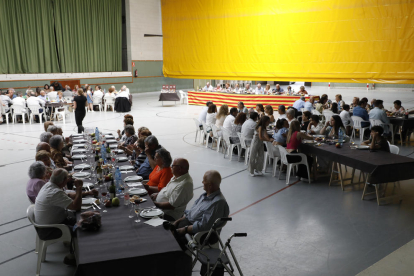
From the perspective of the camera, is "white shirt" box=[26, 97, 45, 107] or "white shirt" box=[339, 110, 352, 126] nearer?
"white shirt" box=[339, 110, 352, 126]

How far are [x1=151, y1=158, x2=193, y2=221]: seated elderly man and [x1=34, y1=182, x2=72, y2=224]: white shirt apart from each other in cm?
110

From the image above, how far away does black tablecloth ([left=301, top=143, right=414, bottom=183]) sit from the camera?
5.85 m

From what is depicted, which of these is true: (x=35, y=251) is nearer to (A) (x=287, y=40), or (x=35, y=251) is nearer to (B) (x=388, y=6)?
(A) (x=287, y=40)

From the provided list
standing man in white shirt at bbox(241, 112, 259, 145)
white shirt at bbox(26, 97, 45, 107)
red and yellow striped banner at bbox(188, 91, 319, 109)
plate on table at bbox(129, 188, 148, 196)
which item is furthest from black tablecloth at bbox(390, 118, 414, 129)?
white shirt at bbox(26, 97, 45, 107)

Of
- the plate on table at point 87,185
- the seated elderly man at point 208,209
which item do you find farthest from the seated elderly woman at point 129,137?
the seated elderly man at point 208,209

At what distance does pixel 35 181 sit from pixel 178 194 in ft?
6.26

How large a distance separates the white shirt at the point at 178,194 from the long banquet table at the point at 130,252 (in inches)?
33.7

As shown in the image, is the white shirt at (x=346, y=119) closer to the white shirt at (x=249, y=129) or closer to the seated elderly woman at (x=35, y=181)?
the white shirt at (x=249, y=129)

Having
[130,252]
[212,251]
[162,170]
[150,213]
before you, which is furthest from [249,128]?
[130,252]

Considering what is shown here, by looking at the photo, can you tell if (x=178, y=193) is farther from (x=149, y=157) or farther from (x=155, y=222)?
(x=149, y=157)

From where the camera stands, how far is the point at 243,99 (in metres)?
18.4

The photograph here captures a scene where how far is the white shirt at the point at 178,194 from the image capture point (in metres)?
4.42

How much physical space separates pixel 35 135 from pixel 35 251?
8.78 meters

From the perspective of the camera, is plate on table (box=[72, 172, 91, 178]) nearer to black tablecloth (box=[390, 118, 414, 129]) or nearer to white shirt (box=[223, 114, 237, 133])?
white shirt (box=[223, 114, 237, 133])
